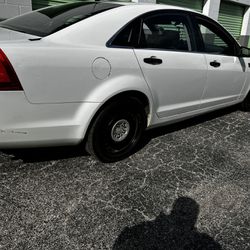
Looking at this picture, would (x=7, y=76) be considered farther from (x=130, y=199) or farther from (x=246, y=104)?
(x=246, y=104)

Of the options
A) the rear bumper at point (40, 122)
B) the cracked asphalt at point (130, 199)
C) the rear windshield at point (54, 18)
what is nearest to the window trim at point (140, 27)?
the rear windshield at point (54, 18)

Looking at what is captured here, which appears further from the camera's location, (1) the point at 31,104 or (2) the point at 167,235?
(1) the point at 31,104

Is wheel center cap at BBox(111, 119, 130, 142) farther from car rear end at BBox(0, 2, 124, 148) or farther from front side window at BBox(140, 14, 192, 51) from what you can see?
front side window at BBox(140, 14, 192, 51)

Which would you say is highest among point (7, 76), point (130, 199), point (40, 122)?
point (7, 76)

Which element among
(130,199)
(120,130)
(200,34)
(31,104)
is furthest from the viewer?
(200,34)

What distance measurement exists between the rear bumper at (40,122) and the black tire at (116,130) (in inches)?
6.0

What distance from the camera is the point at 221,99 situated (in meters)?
4.04

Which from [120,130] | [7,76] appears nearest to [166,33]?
[120,130]

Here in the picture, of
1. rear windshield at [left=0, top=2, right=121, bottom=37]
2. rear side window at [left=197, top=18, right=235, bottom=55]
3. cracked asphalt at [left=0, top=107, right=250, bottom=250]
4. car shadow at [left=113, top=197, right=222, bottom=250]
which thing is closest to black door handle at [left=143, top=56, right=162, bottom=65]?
rear windshield at [left=0, top=2, right=121, bottom=37]

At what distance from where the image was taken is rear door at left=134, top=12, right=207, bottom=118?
290 centimetres

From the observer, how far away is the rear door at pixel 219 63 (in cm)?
357

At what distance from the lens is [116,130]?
2910 millimetres

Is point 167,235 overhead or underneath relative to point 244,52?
underneath

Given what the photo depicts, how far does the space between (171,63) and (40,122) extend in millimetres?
1503
